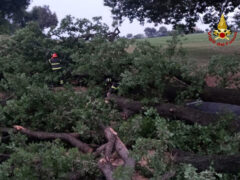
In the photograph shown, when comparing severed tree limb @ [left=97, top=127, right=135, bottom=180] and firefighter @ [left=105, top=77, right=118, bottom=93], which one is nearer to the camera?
severed tree limb @ [left=97, top=127, right=135, bottom=180]

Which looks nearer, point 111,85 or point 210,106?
point 210,106

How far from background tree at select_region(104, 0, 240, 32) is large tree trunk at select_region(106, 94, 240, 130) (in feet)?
21.7

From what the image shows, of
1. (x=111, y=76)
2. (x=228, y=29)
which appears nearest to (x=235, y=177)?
(x=111, y=76)

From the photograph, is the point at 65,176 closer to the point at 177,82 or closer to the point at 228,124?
the point at 228,124

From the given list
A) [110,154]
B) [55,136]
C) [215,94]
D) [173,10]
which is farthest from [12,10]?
[110,154]

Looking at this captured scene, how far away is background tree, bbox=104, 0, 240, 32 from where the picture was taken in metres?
11.2

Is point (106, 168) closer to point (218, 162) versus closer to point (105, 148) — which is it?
point (105, 148)

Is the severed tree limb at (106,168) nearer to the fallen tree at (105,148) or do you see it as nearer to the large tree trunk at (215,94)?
the fallen tree at (105,148)

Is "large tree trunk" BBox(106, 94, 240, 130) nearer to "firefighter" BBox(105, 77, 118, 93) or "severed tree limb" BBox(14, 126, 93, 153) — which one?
"firefighter" BBox(105, 77, 118, 93)

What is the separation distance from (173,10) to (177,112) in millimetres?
7746

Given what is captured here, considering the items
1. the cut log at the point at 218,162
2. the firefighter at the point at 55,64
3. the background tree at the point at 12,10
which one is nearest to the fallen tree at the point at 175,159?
the cut log at the point at 218,162

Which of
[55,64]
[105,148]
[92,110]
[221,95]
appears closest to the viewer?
[105,148]

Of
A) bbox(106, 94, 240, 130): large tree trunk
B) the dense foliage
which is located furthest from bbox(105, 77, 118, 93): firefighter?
bbox(106, 94, 240, 130): large tree trunk

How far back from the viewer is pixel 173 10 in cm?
1179
